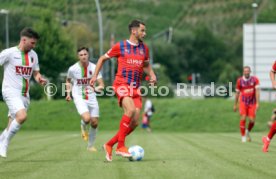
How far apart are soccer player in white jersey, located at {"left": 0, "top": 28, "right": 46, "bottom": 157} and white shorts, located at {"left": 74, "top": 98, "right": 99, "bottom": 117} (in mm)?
3084

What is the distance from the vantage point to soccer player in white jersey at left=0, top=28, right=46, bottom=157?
1433 cm

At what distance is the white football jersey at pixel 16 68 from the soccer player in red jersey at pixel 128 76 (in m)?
1.40

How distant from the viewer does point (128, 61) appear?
14.2 meters

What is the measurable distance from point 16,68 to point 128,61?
2137 mm

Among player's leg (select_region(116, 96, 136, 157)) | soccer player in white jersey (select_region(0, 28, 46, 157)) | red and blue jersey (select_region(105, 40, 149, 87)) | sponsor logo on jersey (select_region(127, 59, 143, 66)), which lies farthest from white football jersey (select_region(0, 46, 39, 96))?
player's leg (select_region(116, 96, 136, 157))

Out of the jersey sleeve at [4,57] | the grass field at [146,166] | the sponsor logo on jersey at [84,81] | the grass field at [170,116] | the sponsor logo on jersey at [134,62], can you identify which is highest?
the jersey sleeve at [4,57]

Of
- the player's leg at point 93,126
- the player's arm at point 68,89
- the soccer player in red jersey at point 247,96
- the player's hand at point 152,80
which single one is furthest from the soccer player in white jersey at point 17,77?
the soccer player in red jersey at point 247,96

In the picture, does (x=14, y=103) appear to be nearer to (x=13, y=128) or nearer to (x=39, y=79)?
(x=13, y=128)

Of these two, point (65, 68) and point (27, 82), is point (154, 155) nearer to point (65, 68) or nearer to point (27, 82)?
point (27, 82)

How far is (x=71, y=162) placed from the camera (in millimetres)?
13727

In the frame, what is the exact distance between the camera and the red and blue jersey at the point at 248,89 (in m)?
24.0

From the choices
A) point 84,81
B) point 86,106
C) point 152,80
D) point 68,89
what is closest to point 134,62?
point 152,80

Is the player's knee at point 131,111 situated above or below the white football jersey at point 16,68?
below

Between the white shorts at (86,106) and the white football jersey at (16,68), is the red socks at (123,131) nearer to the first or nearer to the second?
the white football jersey at (16,68)
